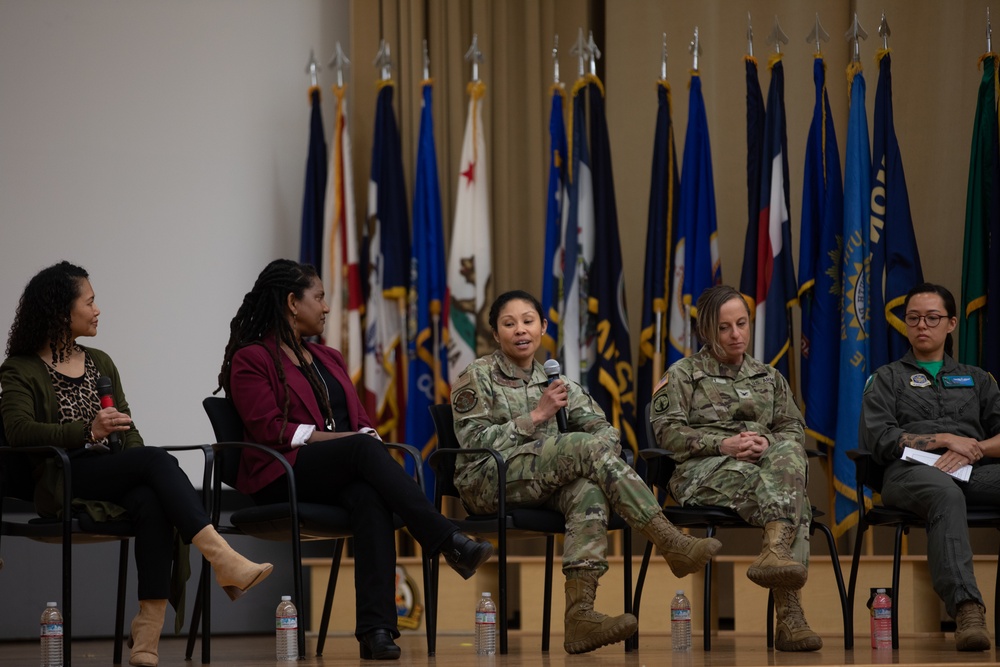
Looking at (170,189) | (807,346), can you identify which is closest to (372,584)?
(807,346)

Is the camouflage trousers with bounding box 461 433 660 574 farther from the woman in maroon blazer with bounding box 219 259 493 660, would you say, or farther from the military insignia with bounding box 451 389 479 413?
the woman in maroon blazer with bounding box 219 259 493 660

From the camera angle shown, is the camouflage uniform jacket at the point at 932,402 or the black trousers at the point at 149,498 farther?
the camouflage uniform jacket at the point at 932,402

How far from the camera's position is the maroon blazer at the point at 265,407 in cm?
370

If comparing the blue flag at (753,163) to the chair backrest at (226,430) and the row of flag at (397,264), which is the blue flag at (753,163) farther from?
the chair backrest at (226,430)

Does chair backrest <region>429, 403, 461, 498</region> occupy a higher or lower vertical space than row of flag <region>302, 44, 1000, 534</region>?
lower

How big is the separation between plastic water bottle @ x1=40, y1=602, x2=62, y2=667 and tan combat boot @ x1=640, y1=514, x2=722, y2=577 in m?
1.73

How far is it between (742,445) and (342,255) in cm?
263

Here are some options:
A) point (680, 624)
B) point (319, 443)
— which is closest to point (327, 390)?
point (319, 443)

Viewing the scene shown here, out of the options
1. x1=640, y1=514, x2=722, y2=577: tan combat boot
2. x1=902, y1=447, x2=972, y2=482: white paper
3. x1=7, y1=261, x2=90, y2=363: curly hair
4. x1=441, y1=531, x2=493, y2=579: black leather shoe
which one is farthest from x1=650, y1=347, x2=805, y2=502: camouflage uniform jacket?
x1=7, y1=261, x2=90, y2=363: curly hair

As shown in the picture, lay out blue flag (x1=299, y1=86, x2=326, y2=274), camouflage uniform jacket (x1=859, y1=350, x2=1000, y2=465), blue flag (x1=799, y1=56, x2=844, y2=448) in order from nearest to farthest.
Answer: camouflage uniform jacket (x1=859, y1=350, x2=1000, y2=465)
blue flag (x1=799, y1=56, x2=844, y2=448)
blue flag (x1=299, y1=86, x2=326, y2=274)

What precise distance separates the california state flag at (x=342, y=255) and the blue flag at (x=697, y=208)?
5.01ft

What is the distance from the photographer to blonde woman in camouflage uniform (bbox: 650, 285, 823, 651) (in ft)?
12.3

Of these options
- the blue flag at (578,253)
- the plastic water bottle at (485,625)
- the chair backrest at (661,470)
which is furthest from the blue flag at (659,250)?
the plastic water bottle at (485,625)

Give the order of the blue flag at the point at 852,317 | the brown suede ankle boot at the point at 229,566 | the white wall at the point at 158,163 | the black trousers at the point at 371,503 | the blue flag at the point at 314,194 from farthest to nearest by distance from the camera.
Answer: the blue flag at the point at 314,194, the white wall at the point at 158,163, the blue flag at the point at 852,317, the black trousers at the point at 371,503, the brown suede ankle boot at the point at 229,566
